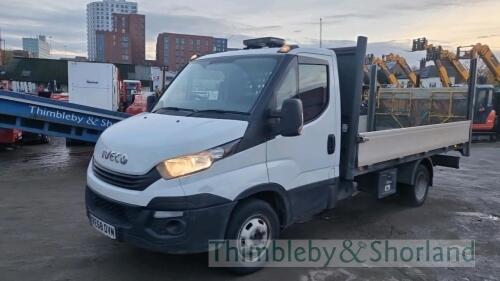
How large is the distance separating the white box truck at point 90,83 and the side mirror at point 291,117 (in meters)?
14.5

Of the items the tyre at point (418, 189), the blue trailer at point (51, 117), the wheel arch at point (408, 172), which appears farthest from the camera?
the blue trailer at point (51, 117)

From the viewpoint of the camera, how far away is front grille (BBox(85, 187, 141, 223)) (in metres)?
4.07

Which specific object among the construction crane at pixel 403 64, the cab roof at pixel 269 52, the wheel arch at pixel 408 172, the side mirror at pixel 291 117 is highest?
the construction crane at pixel 403 64

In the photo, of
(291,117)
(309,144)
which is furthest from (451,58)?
(291,117)

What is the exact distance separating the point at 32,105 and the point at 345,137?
7.75 metres

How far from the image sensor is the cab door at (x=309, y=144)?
464 centimetres

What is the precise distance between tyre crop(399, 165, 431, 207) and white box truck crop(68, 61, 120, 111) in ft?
43.0

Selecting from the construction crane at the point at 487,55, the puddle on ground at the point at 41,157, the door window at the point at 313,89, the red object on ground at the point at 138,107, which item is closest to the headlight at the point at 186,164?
the door window at the point at 313,89

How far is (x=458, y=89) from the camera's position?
8.67 m

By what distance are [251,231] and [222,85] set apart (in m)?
1.58

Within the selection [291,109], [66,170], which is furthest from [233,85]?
[66,170]

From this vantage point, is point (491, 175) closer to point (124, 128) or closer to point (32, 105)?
point (124, 128)

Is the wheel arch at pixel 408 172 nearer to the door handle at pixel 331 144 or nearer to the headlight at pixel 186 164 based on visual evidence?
the door handle at pixel 331 144

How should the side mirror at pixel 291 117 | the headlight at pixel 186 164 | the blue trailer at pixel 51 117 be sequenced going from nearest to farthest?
the headlight at pixel 186 164, the side mirror at pixel 291 117, the blue trailer at pixel 51 117
